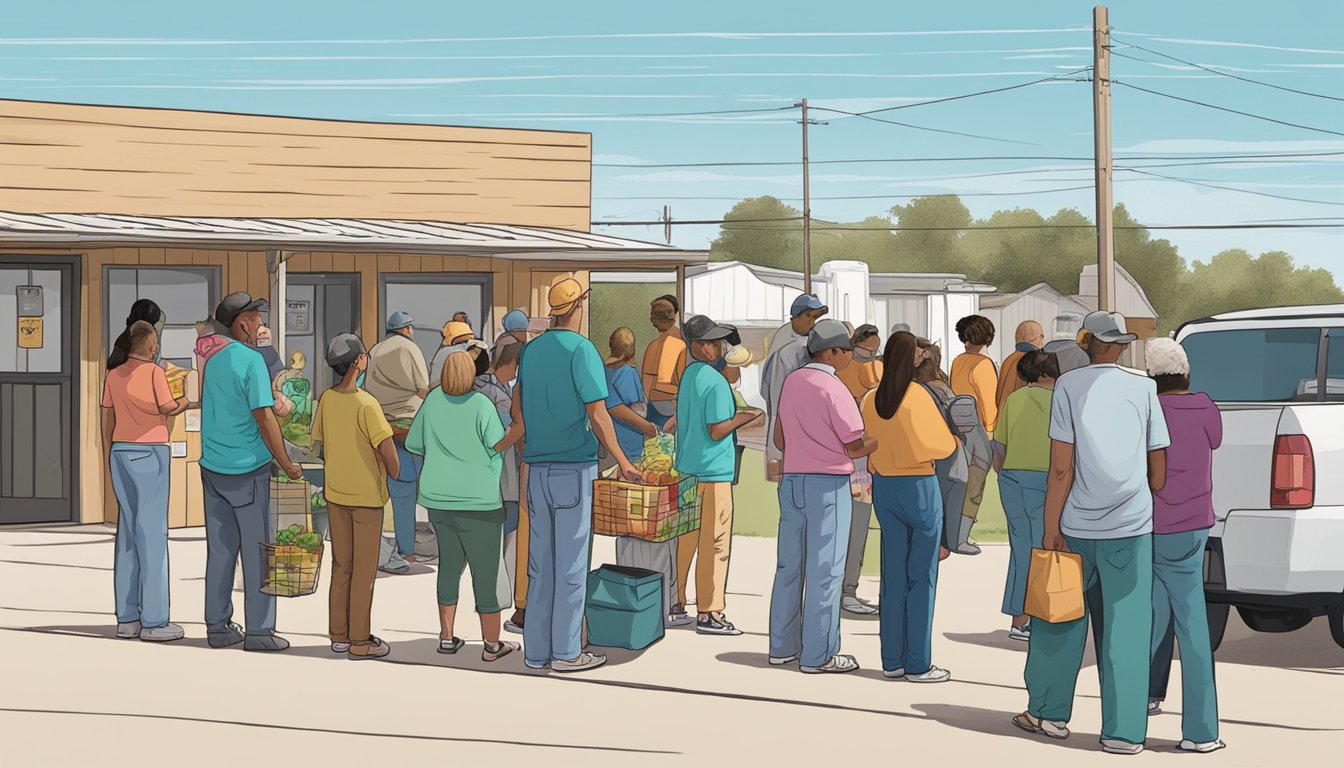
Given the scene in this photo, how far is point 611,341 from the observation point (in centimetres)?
1021

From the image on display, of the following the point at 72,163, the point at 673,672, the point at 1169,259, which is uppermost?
the point at 1169,259

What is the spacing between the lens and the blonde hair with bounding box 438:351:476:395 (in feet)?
28.0


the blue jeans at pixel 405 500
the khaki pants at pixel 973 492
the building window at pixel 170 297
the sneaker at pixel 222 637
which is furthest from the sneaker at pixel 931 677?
the building window at pixel 170 297

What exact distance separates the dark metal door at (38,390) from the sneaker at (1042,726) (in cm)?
1071

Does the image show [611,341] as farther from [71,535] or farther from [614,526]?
[71,535]

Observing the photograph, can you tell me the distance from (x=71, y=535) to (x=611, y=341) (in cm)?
677

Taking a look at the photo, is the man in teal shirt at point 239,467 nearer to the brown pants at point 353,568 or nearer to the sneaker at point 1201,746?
the brown pants at point 353,568

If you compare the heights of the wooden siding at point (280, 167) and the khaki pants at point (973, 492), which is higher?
the wooden siding at point (280, 167)

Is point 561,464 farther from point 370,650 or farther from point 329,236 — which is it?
point 329,236

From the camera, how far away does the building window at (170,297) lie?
15.5 m

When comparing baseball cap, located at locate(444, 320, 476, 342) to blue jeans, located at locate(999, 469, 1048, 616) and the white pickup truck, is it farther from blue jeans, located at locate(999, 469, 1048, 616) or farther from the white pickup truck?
the white pickup truck

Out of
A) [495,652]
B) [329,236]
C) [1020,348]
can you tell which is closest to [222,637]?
[495,652]

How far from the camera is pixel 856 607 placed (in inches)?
411

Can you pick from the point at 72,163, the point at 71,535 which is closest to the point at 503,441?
the point at 71,535
